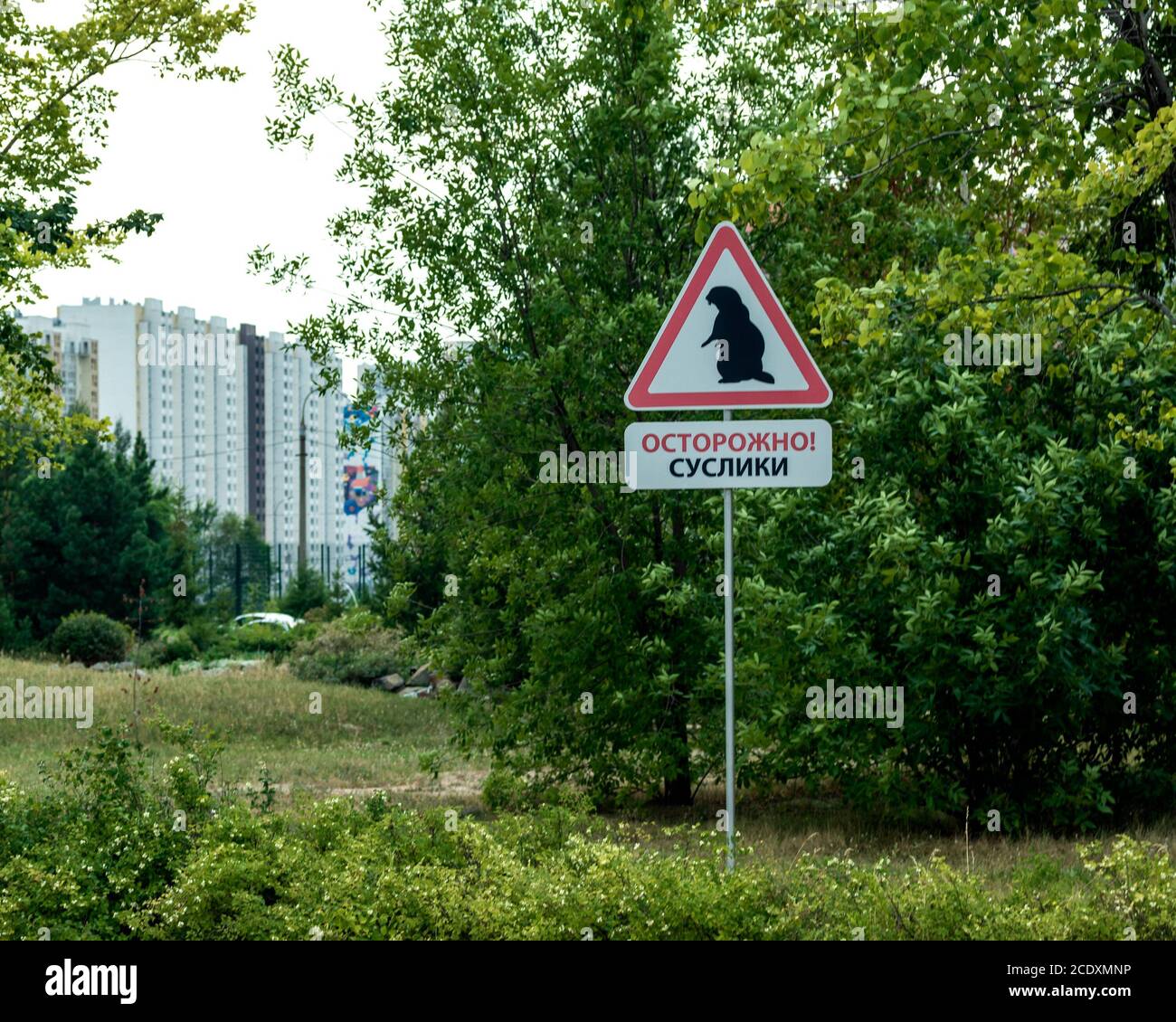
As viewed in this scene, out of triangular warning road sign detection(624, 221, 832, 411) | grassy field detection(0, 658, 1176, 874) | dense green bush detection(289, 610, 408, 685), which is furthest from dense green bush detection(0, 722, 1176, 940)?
dense green bush detection(289, 610, 408, 685)

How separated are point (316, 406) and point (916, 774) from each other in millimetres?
106712

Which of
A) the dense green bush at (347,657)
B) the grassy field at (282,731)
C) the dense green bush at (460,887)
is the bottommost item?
the grassy field at (282,731)

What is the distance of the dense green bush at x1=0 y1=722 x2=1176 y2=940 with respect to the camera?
5500 millimetres

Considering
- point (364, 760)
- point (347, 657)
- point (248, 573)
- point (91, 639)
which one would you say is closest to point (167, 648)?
point (91, 639)

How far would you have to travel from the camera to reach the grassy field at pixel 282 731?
14375 millimetres

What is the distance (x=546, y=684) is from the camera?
11242 mm

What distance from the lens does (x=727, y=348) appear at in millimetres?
6594

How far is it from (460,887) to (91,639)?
2765 cm

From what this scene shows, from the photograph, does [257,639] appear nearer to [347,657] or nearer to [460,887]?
[347,657]

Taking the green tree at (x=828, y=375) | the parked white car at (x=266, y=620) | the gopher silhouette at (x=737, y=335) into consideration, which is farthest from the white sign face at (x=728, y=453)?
the parked white car at (x=266, y=620)

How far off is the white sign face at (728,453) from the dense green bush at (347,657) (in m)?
19.5

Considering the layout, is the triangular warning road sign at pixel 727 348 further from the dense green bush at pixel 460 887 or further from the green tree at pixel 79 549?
the green tree at pixel 79 549

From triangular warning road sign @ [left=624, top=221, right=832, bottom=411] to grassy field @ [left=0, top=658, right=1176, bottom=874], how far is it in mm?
2165
